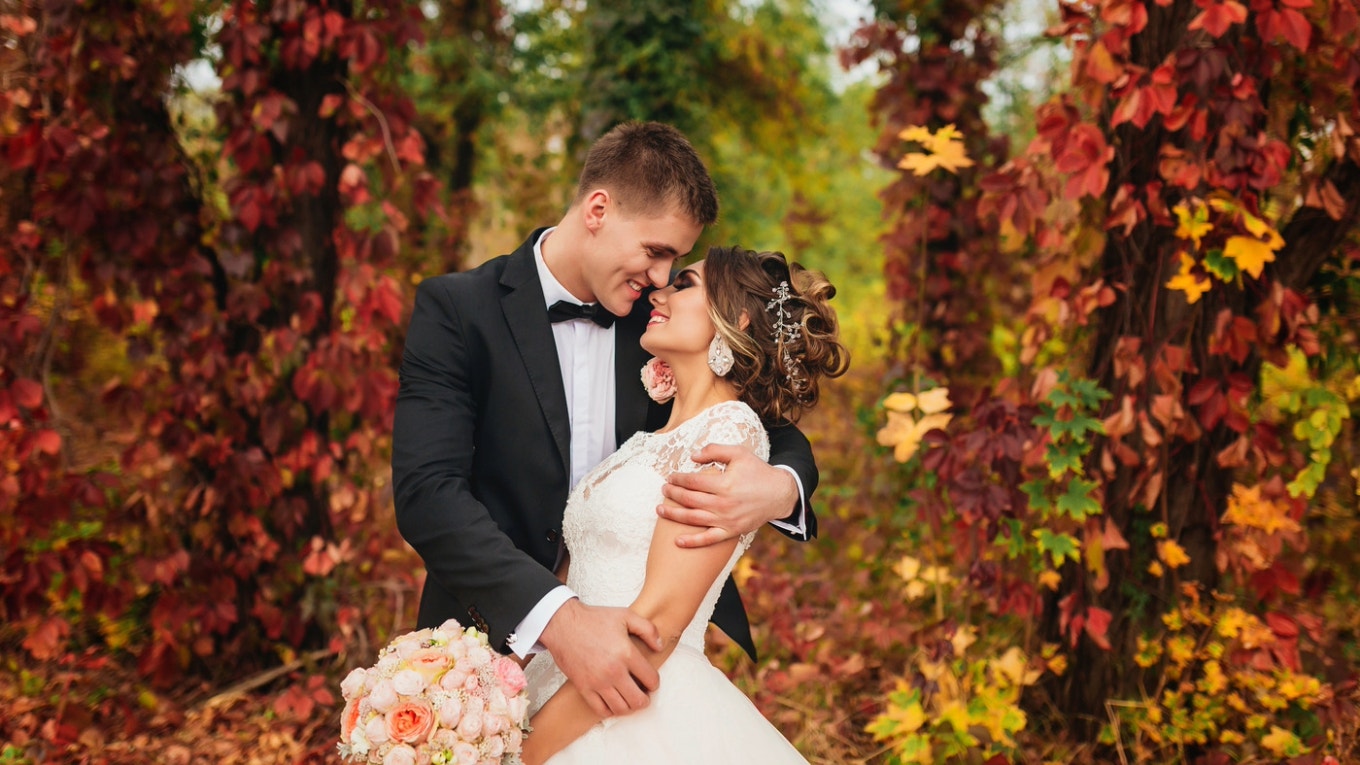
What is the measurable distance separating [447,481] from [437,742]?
0.57 m

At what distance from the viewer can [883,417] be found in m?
4.64

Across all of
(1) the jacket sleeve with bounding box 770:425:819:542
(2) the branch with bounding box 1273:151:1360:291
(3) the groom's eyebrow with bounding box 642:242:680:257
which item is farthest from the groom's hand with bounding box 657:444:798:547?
(2) the branch with bounding box 1273:151:1360:291

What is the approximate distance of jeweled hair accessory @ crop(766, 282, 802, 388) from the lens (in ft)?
7.85

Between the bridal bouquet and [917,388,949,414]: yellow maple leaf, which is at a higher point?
[917,388,949,414]: yellow maple leaf

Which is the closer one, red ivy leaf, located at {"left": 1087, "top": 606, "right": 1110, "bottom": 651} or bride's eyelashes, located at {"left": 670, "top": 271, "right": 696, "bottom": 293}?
bride's eyelashes, located at {"left": 670, "top": 271, "right": 696, "bottom": 293}

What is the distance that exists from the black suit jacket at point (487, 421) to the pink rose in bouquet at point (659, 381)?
263 millimetres

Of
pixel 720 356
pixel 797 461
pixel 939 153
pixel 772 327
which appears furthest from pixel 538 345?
pixel 939 153

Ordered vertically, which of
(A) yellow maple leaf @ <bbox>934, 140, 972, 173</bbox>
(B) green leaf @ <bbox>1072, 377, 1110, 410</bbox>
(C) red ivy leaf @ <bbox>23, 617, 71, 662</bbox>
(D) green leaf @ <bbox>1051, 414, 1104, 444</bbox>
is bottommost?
(C) red ivy leaf @ <bbox>23, 617, 71, 662</bbox>

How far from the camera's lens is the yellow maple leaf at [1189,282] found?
2.85 m

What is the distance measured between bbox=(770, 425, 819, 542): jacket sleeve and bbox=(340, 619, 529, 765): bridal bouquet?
2.51 feet

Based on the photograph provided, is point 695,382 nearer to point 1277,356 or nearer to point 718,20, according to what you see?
point 1277,356

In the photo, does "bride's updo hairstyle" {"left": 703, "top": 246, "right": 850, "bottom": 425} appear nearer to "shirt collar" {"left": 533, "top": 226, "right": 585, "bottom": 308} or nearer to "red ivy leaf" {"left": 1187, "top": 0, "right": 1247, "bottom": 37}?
"shirt collar" {"left": 533, "top": 226, "right": 585, "bottom": 308}

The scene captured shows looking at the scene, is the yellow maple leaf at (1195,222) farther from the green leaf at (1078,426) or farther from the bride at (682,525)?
the bride at (682,525)

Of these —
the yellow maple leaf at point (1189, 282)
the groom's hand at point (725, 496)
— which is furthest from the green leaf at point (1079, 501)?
the groom's hand at point (725, 496)
